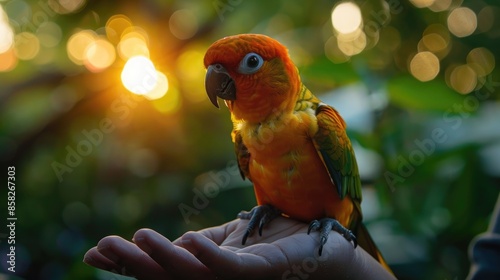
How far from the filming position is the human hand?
65cm

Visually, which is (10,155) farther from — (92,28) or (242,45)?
(242,45)

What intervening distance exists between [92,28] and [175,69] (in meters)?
0.35

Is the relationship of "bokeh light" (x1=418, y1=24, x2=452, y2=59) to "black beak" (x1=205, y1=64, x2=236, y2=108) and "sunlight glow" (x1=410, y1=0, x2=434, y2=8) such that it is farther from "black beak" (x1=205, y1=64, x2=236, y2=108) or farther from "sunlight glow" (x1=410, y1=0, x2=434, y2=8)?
"black beak" (x1=205, y1=64, x2=236, y2=108)

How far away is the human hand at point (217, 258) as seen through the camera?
65cm

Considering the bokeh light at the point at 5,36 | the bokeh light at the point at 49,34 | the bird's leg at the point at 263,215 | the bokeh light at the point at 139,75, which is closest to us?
the bird's leg at the point at 263,215

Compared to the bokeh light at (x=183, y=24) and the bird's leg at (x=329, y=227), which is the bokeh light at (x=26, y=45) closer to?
the bokeh light at (x=183, y=24)

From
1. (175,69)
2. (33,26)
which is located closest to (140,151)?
(175,69)

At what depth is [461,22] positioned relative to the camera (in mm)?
1883

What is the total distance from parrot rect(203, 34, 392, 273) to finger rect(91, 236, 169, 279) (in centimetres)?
30

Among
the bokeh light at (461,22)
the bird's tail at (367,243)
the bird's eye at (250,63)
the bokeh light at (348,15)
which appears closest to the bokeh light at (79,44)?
the bokeh light at (348,15)

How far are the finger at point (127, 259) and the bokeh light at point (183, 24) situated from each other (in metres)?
1.11

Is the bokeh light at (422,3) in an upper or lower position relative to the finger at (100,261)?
upper

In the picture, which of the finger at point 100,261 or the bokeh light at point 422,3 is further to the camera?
the bokeh light at point 422,3

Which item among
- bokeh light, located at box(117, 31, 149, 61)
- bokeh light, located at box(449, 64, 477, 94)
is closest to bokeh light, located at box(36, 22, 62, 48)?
bokeh light, located at box(117, 31, 149, 61)
